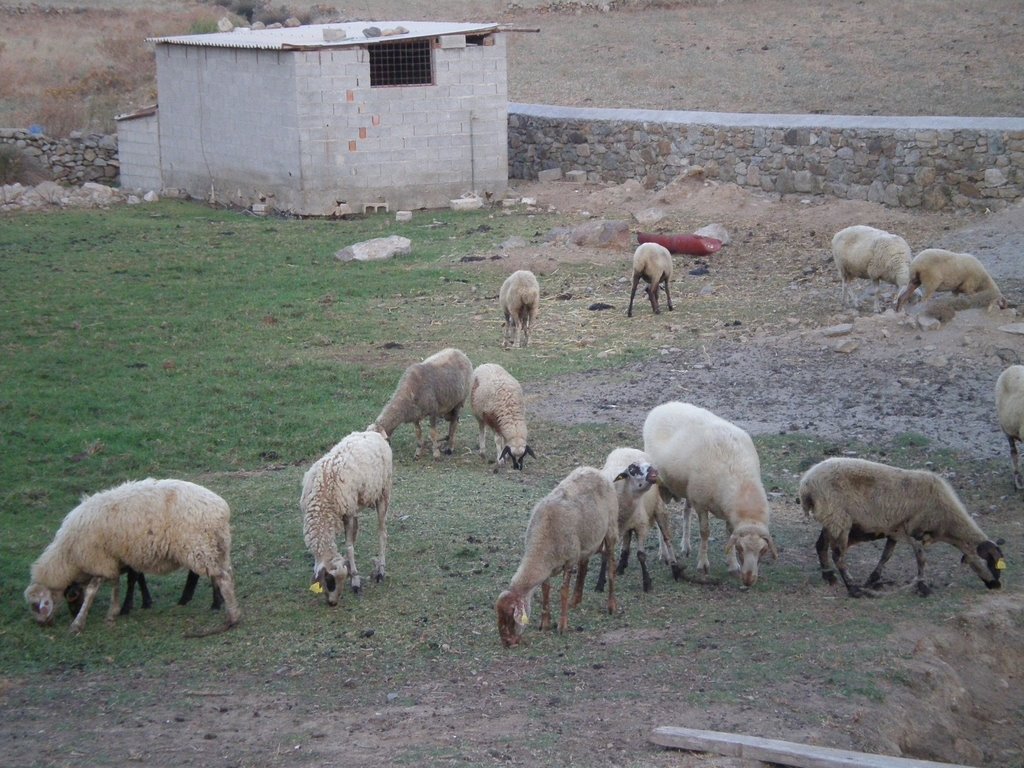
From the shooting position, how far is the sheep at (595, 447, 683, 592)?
29.7ft

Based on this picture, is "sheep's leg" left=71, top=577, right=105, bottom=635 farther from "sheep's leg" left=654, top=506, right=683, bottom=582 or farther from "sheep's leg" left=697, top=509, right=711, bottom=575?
"sheep's leg" left=697, top=509, right=711, bottom=575

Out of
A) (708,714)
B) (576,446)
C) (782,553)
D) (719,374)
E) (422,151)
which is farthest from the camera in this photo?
(422,151)

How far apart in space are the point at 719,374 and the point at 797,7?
1294 inches

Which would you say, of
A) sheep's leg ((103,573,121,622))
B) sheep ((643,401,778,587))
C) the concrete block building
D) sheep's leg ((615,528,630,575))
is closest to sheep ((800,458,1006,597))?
sheep ((643,401,778,587))

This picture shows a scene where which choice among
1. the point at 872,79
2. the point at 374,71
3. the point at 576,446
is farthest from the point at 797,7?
the point at 576,446

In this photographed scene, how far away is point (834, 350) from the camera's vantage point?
1591 centimetres

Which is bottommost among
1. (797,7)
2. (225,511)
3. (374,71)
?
(225,511)

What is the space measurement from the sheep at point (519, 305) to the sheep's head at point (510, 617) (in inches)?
356

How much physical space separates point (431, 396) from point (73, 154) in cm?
2344

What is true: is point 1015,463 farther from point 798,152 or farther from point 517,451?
point 798,152

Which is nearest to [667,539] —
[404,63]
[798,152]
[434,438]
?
[434,438]

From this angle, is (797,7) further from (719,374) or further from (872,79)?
(719,374)

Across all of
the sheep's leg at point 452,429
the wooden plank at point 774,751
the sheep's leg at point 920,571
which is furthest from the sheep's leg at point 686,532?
the wooden plank at point 774,751

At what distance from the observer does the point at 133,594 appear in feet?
30.6
